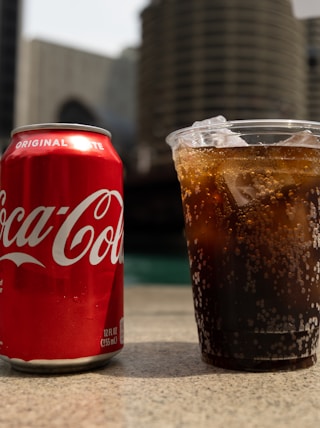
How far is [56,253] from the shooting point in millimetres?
1121

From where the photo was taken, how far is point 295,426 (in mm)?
833

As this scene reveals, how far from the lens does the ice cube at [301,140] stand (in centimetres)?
119

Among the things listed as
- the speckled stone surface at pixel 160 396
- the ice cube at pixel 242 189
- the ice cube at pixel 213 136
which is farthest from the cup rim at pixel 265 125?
the speckled stone surface at pixel 160 396

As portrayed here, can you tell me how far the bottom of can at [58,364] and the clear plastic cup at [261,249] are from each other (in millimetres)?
288

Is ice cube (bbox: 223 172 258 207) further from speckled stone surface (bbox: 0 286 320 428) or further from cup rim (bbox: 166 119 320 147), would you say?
speckled stone surface (bbox: 0 286 320 428)

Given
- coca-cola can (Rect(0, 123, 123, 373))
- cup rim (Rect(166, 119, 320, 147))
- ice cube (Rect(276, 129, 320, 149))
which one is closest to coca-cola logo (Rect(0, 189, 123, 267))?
coca-cola can (Rect(0, 123, 123, 373))

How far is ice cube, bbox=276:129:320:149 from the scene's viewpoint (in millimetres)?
1187

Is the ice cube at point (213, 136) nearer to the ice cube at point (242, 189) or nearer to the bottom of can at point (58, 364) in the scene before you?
the ice cube at point (242, 189)

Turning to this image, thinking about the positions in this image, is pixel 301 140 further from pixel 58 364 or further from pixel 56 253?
pixel 58 364

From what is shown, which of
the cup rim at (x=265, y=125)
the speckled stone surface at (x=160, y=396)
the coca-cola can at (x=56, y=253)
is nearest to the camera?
the speckled stone surface at (x=160, y=396)

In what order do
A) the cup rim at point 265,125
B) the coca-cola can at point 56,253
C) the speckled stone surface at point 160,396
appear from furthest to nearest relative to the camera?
the cup rim at point 265,125, the coca-cola can at point 56,253, the speckled stone surface at point 160,396

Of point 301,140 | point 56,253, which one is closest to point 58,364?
point 56,253

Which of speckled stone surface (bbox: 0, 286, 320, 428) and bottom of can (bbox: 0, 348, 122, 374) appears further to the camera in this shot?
bottom of can (bbox: 0, 348, 122, 374)

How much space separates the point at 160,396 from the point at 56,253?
389mm
